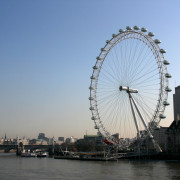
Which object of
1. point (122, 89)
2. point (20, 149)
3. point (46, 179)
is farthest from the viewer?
point (20, 149)

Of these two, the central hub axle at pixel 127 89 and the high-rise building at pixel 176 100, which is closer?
the central hub axle at pixel 127 89

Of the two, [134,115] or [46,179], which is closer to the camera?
[46,179]

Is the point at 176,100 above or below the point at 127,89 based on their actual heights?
above

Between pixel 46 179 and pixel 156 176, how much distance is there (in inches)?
391

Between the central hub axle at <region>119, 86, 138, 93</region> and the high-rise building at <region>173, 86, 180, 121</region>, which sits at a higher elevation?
the high-rise building at <region>173, 86, 180, 121</region>

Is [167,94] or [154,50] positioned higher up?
[154,50]

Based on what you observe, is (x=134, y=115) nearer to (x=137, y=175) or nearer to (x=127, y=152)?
(x=127, y=152)

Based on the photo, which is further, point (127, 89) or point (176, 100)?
point (176, 100)

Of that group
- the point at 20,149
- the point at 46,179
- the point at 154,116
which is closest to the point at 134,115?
the point at 154,116

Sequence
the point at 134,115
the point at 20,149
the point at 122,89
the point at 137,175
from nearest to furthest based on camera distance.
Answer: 1. the point at 137,175
2. the point at 122,89
3. the point at 134,115
4. the point at 20,149

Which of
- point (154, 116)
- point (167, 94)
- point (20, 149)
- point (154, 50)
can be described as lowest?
point (20, 149)

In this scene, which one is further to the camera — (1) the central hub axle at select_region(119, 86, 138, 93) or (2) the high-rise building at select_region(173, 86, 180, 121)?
(2) the high-rise building at select_region(173, 86, 180, 121)

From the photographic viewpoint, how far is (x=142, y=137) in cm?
4709

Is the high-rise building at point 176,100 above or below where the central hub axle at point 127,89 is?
above
